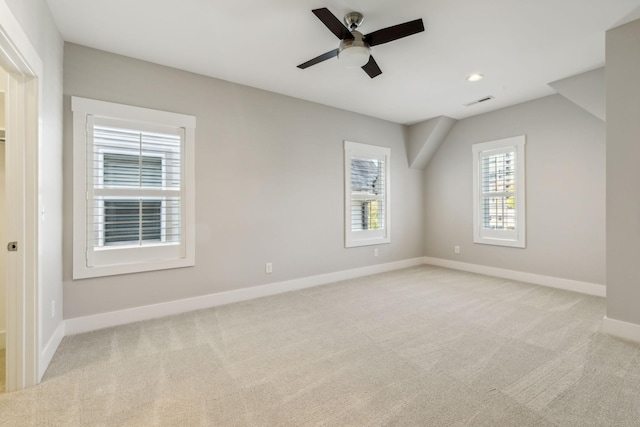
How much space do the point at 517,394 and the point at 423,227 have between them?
4262 millimetres

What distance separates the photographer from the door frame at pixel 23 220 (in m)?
1.85

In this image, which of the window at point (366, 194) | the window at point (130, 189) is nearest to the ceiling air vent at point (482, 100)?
the window at point (366, 194)

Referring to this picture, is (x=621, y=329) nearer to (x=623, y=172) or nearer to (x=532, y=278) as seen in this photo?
(x=623, y=172)

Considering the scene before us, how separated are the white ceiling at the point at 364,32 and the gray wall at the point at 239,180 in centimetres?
21

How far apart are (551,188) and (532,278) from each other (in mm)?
1342

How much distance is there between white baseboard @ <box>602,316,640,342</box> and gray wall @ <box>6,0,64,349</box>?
4530mm

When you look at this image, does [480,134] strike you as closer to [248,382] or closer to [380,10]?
[380,10]

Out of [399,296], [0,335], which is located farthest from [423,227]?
[0,335]

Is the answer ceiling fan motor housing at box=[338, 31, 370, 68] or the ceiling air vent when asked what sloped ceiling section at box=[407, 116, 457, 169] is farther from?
ceiling fan motor housing at box=[338, 31, 370, 68]

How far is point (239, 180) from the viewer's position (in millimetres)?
3654

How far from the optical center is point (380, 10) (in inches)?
91.0

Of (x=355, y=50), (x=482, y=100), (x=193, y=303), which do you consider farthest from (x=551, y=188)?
(x=193, y=303)

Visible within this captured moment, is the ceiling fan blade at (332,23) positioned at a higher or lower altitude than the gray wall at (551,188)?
higher

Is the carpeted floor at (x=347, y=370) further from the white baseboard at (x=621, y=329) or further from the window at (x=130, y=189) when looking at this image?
the window at (x=130, y=189)
